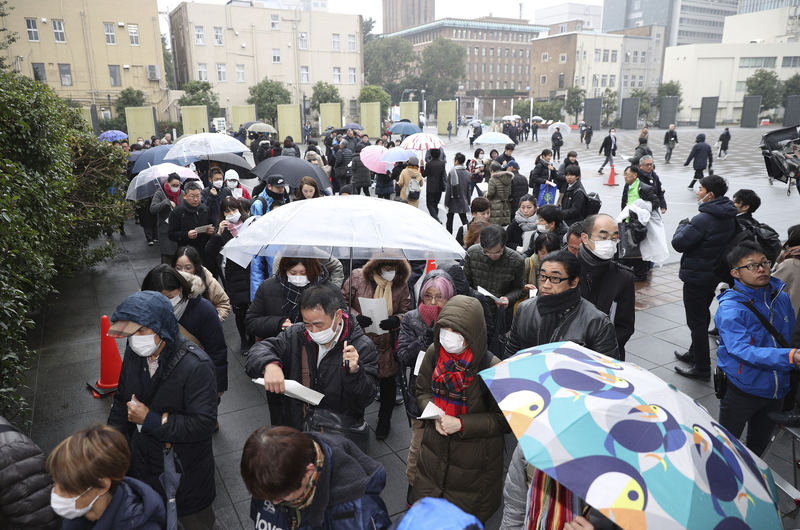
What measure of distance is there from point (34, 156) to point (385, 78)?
263 feet

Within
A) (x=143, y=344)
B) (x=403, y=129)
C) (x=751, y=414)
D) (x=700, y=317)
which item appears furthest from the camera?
(x=403, y=129)

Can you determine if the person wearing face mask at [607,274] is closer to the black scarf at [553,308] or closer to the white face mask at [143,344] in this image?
the black scarf at [553,308]

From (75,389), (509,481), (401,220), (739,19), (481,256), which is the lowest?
(75,389)

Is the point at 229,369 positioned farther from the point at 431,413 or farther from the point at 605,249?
the point at 605,249

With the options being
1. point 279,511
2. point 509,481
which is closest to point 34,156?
point 279,511

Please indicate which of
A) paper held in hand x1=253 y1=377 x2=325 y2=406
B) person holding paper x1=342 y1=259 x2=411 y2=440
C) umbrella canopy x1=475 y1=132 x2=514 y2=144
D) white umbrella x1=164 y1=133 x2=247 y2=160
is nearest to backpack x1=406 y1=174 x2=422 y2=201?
umbrella canopy x1=475 y1=132 x2=514 y2=144

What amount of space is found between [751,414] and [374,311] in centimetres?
298

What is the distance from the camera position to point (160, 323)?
2791 millimetres

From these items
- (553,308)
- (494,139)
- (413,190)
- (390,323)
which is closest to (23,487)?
(390,323)

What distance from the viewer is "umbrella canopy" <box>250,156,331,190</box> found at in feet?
25.1

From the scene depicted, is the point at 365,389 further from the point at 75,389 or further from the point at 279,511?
the point at 75,389

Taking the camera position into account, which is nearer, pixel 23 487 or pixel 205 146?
pixel 23 487

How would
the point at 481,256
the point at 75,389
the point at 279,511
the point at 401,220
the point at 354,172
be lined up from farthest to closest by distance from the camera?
the point at 354,172
the point at 75,389
the point at 481,256
the point at 401,220
the point at 279,511

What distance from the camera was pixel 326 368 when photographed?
3186mm
